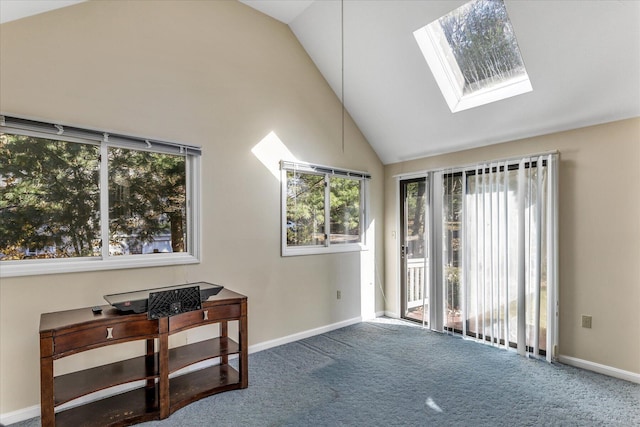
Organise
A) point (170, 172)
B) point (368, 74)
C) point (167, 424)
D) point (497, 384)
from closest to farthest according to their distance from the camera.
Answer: point (167, 424)
point (497, 384)
point (170, 172)
point (368, 74)

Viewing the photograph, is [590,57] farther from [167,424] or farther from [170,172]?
[167,424]

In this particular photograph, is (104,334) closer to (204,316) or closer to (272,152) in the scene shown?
(204,316)

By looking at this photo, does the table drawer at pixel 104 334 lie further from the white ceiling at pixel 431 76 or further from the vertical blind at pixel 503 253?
the vertical blind at pixel 503 253

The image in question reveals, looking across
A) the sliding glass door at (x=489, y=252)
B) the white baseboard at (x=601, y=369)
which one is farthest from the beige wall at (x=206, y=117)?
the white baseboard at (x=601, y=369)

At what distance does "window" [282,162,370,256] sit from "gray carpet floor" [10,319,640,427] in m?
1.21

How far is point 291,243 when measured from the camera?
3.86m

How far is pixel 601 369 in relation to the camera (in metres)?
2.94

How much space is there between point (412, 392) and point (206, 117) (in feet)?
9.86

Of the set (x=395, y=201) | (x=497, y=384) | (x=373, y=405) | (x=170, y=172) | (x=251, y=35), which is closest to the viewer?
(x=373, y=405)

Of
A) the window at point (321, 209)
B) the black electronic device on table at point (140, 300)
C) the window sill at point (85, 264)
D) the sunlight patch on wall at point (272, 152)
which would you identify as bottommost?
the black electronic device on table at point (140, 300)

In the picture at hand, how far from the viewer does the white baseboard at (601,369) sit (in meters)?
2.79

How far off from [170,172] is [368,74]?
2.39m

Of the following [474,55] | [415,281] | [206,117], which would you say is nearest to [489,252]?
[415,281]

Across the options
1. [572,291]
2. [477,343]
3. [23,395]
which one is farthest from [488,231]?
[23,395]
